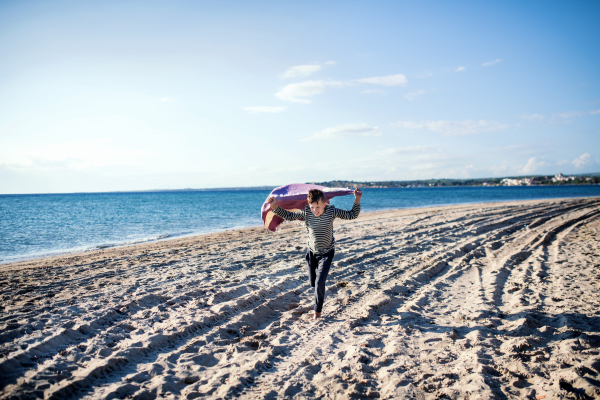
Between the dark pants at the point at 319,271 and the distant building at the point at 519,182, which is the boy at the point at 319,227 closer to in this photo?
the dark pants at the point at 319,271

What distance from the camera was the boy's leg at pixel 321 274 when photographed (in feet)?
15.7

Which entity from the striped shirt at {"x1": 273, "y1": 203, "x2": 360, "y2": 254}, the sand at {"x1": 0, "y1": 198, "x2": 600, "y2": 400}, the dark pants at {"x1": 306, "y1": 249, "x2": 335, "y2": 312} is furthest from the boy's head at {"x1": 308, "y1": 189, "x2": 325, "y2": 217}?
the sand at {"x1": 0, "y1": 198, "x2": 600, "y2": 400}

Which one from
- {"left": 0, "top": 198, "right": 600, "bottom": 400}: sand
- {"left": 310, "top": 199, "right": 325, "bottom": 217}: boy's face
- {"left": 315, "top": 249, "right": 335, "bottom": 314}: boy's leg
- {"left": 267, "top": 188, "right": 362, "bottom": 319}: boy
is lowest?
{"left": 0, "top": 198, "right": 600, "bottom": 400}: sand

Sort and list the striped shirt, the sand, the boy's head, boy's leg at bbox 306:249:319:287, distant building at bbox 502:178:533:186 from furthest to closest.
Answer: distant building at bbox 502:178:533:186 → boy's leg at bbox 306:249:319:287 → the striped shirt → the boy's head → the sand

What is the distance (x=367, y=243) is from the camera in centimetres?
1088

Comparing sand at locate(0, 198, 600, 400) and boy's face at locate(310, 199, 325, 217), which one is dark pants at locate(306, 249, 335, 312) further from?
boy's face at locate(310, 199, 325, 217)

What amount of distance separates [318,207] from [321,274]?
3.45ft

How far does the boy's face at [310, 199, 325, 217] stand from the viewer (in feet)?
15.1

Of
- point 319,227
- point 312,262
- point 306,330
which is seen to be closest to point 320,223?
point 319,227

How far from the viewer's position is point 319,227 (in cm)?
472

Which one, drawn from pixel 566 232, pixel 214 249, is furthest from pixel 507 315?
pixel 566 232

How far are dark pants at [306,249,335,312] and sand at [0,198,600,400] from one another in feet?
1.33

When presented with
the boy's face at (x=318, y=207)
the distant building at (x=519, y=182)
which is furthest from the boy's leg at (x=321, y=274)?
the distant building at (x=519, y=182)

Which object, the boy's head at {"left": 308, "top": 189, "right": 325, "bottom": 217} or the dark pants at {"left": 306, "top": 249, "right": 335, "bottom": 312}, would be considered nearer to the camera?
the boy's head at {"left": 308, "top": 189, "right": 325, "bottom": 217}
